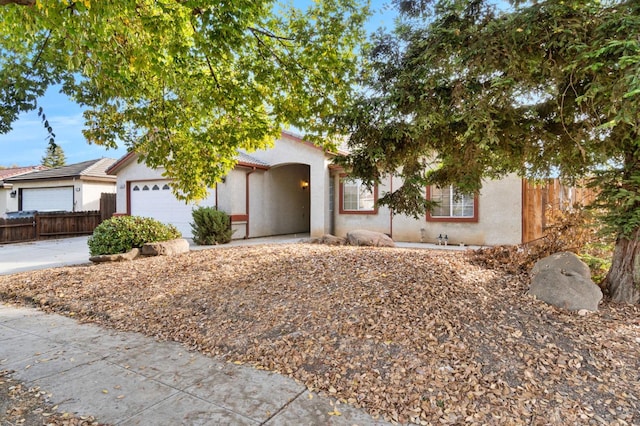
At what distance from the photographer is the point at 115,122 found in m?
6.53

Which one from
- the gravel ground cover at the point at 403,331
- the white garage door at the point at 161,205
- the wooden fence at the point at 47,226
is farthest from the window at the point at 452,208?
the wooden fence at the point at 47,226

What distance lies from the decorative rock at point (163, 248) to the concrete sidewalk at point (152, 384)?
15.0 feet

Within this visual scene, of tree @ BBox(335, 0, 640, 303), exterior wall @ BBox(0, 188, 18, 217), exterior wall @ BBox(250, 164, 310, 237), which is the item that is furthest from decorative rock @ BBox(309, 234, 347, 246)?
exterior wall @ BBox(0, 188, 18, 217)

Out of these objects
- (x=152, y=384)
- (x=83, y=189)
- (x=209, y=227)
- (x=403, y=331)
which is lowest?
(x=152, y=384)

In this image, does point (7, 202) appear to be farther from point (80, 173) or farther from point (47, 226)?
point (47, 226)

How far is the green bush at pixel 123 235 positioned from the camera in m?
8.97

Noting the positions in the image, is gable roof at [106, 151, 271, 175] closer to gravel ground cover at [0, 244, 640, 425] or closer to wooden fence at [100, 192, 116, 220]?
wooden fence at [100, 192, 116, 220]

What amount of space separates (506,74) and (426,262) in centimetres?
302

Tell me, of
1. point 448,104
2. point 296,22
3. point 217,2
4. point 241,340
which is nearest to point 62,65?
point 217,2

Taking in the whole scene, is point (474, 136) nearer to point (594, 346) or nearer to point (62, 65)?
point (594, 346)

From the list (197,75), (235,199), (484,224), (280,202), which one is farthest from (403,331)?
(280,202)

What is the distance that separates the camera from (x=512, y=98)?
164 inches

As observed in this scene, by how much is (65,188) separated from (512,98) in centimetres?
2193

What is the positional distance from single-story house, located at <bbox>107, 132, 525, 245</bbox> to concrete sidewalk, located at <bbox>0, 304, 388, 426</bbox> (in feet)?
20.5
